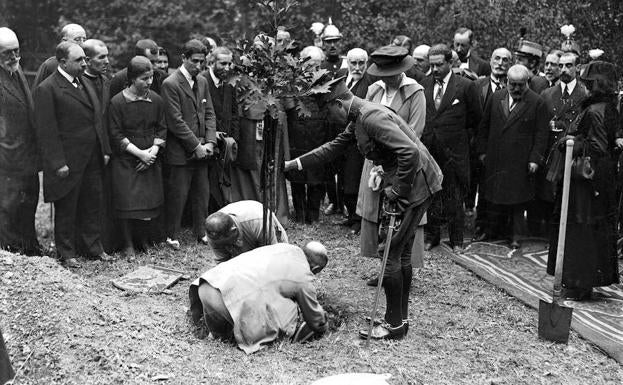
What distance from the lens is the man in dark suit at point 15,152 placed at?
7.94 meters

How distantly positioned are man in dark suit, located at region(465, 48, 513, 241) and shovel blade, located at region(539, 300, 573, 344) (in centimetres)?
330

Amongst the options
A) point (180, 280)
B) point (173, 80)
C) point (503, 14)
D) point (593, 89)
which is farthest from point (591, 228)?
point (503, 14)

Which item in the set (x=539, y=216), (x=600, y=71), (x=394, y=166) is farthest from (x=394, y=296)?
(x=539, y=216)

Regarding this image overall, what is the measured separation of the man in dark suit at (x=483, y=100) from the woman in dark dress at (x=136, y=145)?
393cm

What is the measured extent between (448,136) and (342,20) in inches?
324

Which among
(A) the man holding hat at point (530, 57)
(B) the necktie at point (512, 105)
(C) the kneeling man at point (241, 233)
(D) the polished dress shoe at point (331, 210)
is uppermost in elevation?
(A) the man holding hat at point (530, 57)

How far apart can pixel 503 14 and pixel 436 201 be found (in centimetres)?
512

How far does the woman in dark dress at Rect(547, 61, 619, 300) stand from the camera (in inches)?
285

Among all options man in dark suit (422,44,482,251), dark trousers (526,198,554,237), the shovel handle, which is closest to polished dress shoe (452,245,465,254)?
man in dark suit (422,44,482,251)

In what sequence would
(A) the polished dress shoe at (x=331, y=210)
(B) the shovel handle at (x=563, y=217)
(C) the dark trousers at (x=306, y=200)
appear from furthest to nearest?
(A) the polished dress shoe at (x=331, y=210) < (C) the dark trousers at (x=306, y=200) < (B) the shovel handle at (x=563, y=217)

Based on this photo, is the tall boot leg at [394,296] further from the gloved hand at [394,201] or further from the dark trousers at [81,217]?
the dark trousers at [81,217]

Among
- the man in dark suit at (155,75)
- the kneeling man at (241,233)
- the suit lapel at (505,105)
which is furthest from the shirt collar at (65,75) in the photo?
the suit lapel at (505,105)

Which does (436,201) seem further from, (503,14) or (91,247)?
(503,14)

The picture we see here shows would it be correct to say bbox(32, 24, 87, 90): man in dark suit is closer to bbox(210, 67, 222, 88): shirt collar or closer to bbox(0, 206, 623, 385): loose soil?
bbox(210, 67, 222, 88): shirt collar
